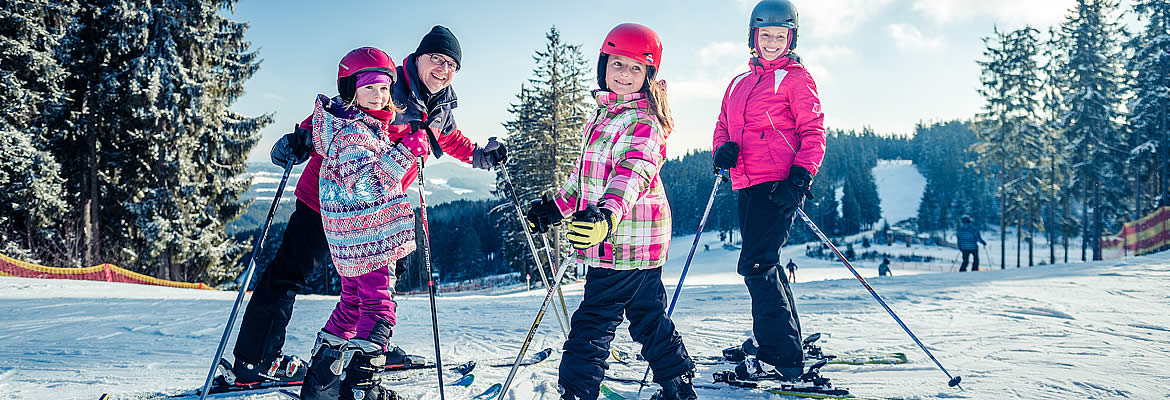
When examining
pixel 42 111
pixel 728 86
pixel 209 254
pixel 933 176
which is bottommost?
pixel 209 254

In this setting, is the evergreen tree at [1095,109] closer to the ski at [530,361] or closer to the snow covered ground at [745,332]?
the snow covered ground at [745,332]

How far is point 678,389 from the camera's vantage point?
2516 millimetres

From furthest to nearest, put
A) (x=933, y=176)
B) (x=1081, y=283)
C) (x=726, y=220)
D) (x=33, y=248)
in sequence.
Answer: (x=933, y=176), (x=726, y=220), (x=33, y=248), (x=1081, y=283)

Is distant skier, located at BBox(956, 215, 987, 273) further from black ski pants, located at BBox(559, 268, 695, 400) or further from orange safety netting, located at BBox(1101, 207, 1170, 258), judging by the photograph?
black ski pants, located at BBox(559, 268, 695, 400)

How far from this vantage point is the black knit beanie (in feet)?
9.04

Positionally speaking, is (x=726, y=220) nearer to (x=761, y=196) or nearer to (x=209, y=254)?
(x=209, y=254)

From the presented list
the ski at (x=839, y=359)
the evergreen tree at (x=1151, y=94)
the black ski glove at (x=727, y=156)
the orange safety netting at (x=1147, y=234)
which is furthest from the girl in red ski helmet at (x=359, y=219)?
the evergreen tree at (x=1151, y=94)

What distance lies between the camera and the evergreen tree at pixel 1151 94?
18453 millimetres

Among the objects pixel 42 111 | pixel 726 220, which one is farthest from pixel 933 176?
pixel 42 111

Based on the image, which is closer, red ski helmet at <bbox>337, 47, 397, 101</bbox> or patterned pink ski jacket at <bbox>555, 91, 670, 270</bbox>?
patterned pink ski jacket at <bbox>555, 91, 670, 270</bbox>

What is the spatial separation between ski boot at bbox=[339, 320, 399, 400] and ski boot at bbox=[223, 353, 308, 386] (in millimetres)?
621

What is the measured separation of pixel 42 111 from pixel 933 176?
96.2 m

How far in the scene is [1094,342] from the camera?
136 inches

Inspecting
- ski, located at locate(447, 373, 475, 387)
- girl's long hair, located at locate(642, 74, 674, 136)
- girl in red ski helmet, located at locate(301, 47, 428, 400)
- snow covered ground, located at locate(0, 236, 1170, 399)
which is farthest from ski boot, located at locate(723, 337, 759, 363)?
girl in red ski helmet, located at locate(301, 47, 428, 400)
